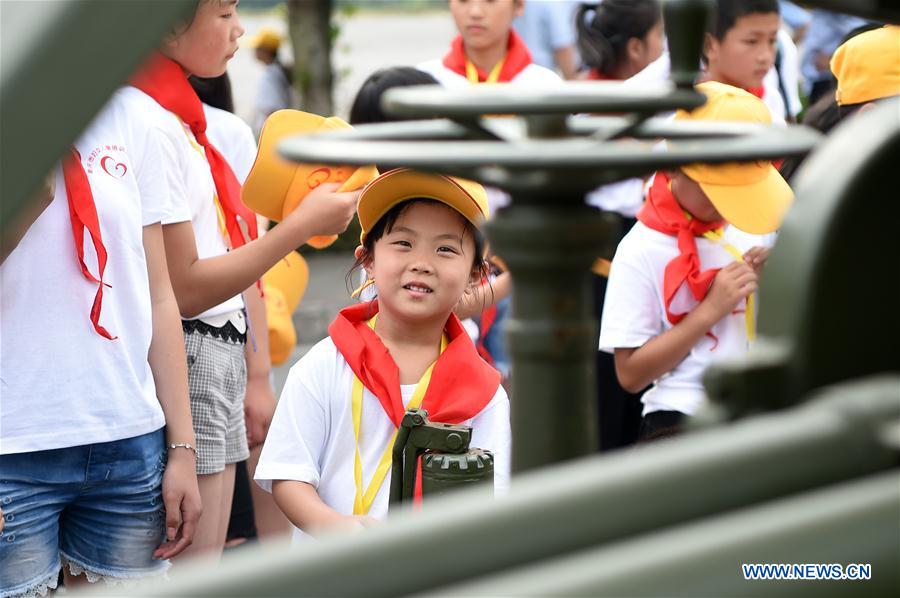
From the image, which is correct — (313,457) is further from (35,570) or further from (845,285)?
(845,285)

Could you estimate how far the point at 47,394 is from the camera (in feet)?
9.30

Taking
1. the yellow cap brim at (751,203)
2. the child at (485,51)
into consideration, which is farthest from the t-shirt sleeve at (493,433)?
the child at (485,51)

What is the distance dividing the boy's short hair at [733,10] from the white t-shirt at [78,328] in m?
2.32

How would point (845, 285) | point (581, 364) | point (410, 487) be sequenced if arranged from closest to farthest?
point (845, 285) → point (581, 364) → point (410, 487)

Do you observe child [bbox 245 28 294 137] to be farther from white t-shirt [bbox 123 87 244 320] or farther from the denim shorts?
the denim shorts

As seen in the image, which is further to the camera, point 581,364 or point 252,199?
point 252,199

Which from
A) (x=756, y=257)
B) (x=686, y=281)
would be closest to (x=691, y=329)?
(x=686, y=281)

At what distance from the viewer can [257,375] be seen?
13.0 feet

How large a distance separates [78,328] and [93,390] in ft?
0.45

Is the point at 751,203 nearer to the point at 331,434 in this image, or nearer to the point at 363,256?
the point at 363,256

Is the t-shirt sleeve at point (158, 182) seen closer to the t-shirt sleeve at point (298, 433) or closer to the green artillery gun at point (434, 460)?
the t-shirt sleeve at point (298, 433)

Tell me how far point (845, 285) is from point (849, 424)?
17 centimetres

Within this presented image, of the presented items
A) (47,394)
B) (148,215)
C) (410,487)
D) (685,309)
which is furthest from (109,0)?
(685,309)

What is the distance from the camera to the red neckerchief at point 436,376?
118 inches
